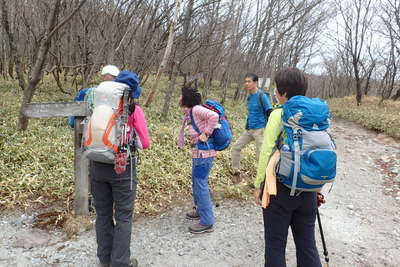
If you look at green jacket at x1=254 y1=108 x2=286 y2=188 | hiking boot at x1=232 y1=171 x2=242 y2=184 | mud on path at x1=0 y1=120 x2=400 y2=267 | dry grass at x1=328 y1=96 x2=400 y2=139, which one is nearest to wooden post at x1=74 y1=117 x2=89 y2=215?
mud on path at x1=0 y1=120 x2=400 y2=267

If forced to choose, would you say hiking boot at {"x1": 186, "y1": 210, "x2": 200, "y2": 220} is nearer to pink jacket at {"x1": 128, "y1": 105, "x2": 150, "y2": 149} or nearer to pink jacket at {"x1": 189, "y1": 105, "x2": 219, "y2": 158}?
pink jacket at {"x1": 189, "y1": 105, "x2": 219, "y2": 158}

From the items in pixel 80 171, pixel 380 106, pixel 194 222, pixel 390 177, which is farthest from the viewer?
pixel 380 106

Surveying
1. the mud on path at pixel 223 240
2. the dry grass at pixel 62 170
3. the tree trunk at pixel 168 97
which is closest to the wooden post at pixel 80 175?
the mud on path at pixel 223 240

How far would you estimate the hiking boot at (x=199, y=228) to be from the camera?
145 inches

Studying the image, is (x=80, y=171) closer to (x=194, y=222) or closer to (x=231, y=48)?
(x=194, y=222)

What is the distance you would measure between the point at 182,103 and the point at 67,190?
223cm

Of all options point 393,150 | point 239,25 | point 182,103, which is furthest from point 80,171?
point 239,25

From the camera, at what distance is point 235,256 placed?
331cm

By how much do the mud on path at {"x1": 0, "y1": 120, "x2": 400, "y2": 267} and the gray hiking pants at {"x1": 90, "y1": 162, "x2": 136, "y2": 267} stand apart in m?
0.53

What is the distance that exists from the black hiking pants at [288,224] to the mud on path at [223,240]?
2.99ft

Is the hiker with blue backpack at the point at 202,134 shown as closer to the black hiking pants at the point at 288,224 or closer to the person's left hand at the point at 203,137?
the person's left hand at the point at 203,137

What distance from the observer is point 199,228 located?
12.2ft

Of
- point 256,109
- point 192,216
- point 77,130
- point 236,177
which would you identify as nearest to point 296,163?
point 192,216

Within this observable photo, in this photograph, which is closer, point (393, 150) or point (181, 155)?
point (181, 155)
